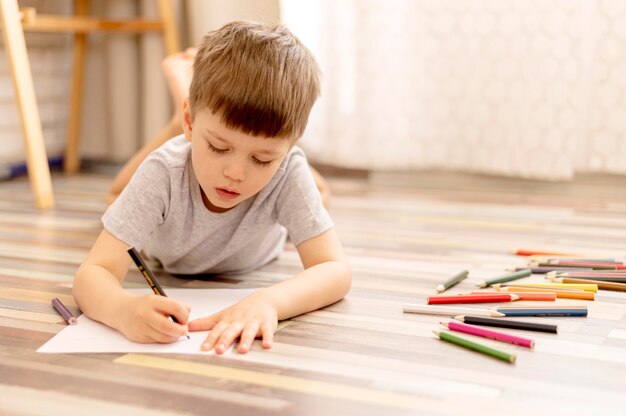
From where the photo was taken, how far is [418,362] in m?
0.95

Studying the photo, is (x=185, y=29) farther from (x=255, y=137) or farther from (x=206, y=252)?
(x=255, y=137)

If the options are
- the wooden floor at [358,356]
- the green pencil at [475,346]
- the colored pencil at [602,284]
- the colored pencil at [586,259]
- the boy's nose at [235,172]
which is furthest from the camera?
the colored pencil at [586,259]

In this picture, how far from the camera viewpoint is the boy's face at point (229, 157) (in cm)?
105

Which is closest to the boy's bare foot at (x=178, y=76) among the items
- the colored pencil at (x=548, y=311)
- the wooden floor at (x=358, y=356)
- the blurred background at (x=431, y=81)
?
the wooden floor at (x=358, y=356)

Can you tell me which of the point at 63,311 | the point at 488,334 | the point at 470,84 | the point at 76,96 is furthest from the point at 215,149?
the point at 76,96

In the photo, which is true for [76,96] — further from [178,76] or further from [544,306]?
[544,306]

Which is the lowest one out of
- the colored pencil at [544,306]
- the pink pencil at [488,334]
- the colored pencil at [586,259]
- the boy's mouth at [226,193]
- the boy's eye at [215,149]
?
the colored pencil at [586,259]

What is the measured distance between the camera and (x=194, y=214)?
48.2 inches

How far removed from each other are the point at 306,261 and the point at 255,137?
0.23 meters

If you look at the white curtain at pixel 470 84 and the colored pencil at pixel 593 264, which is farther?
the white curtain at pixel 470 84

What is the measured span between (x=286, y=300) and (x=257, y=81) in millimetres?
264

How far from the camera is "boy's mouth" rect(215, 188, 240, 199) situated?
43.1 inches

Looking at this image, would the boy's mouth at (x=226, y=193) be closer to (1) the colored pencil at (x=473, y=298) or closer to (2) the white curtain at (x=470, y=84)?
(1) the colored pencil at (x=473, y=298)

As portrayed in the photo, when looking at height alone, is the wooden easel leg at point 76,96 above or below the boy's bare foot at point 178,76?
below
